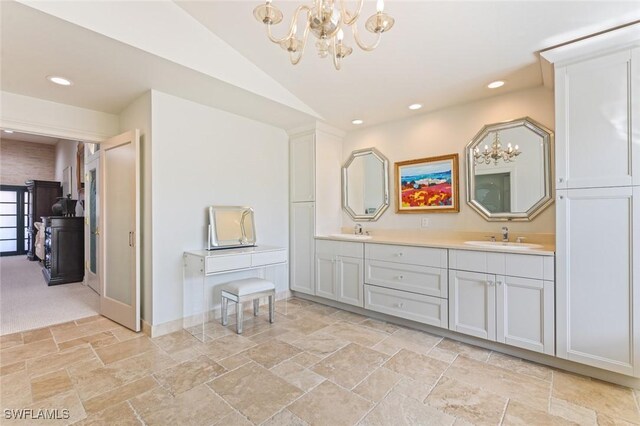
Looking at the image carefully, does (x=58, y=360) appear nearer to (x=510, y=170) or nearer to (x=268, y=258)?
(x=268, y=258)

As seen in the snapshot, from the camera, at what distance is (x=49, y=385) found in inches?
82.7

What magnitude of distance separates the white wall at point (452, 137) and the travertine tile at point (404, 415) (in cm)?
206

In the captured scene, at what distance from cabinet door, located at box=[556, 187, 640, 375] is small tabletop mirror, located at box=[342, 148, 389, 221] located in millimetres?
2045

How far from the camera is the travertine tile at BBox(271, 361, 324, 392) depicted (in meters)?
2.11

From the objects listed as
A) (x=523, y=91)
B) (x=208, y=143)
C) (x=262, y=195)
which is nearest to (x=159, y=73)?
(x=208, y=143)

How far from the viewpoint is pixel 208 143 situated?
135 inches

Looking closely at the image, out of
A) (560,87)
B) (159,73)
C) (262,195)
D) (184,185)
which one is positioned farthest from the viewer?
(262,195)

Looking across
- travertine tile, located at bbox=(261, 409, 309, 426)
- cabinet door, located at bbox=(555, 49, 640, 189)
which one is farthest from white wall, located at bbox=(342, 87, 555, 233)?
travertine tile, located at bbox=(261, 409, 309, 426)

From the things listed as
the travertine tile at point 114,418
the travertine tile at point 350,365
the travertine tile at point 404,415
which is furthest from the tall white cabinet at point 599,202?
the travertine tile at point 114,418

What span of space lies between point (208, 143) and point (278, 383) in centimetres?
265

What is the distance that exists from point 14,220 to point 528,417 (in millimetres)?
11802

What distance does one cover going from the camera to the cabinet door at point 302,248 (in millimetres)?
4105

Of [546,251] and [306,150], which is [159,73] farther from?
[546,251]

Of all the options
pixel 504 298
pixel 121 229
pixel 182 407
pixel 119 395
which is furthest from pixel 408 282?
pixel 121 229
